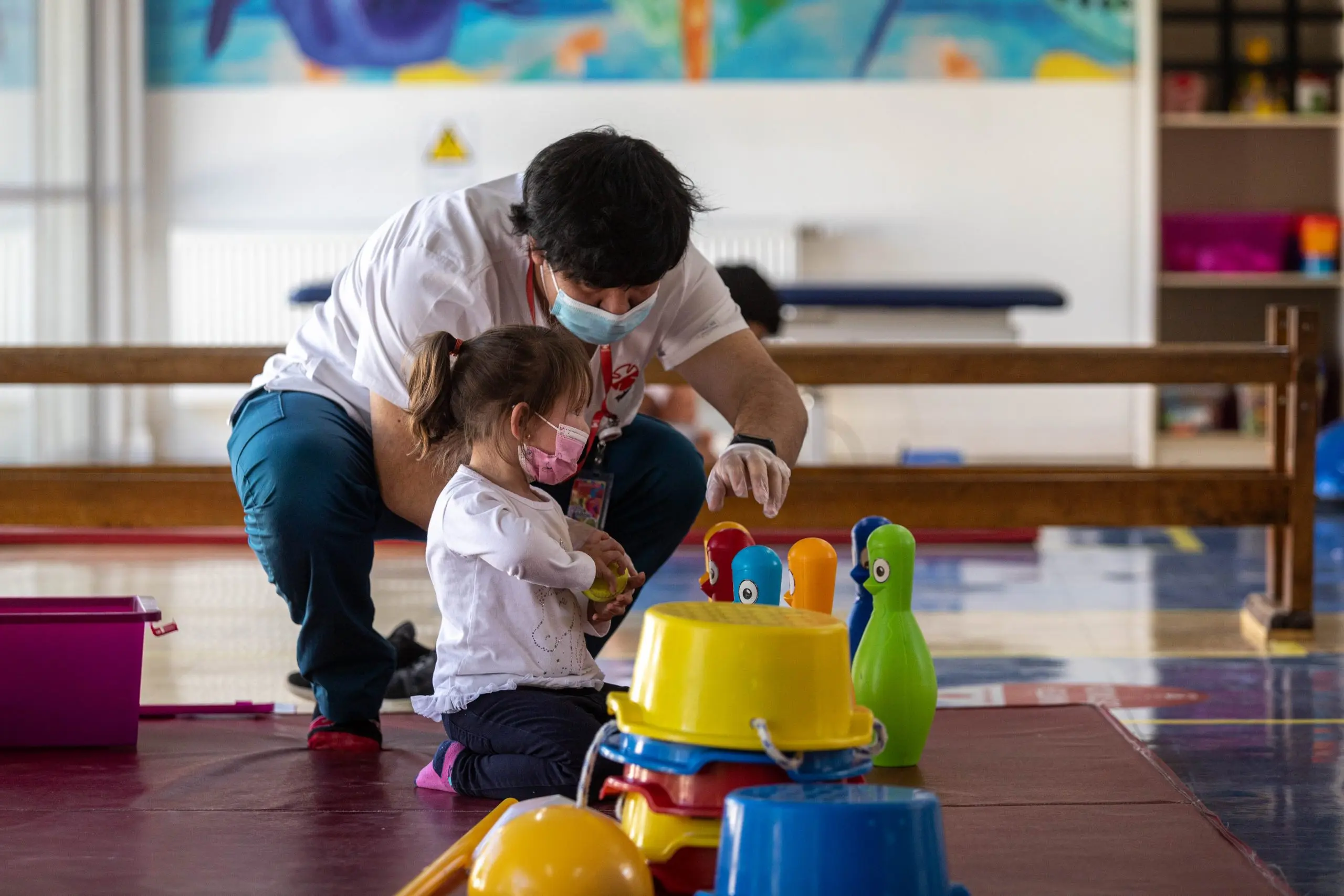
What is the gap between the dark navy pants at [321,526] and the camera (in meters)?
1.71

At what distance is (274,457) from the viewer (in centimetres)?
172

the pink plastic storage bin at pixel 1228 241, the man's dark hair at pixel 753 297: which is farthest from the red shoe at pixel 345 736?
the pink plastic storage bin at pixel 1228 241

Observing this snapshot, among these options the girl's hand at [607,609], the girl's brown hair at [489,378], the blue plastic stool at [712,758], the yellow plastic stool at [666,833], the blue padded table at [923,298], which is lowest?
the yellow plastic stool at [666,833]

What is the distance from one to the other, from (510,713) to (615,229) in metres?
0.52

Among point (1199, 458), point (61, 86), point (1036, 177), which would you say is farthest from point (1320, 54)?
point (61, 86)

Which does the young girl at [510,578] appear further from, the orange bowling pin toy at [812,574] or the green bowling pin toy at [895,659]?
the green bowling pin toy at [895,659]

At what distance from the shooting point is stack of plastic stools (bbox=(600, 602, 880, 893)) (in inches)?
45.5

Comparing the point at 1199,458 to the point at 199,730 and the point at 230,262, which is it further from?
the point at 199,730

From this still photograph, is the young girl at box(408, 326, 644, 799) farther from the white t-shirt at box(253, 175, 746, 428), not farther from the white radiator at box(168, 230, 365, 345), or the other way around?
the white radiator at box(168, 230, 365, 345)

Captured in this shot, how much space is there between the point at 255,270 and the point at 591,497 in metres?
4.36

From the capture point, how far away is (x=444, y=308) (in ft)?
5.63

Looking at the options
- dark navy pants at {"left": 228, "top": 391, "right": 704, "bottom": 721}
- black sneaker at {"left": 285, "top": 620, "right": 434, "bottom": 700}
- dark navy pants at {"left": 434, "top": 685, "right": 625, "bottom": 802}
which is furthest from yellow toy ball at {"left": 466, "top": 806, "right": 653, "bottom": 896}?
black sneaker at {"left": 285, "top": 620, "right": 434, "bottom": 700}

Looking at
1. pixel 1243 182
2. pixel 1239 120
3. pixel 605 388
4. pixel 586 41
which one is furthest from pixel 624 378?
pixel 1243 182

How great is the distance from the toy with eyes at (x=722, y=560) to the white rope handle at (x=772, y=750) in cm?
36
